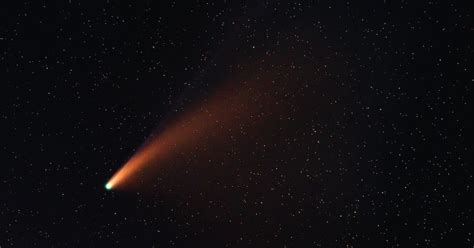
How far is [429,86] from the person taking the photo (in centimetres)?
88

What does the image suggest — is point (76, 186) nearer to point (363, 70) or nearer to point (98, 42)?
point (98, 42)

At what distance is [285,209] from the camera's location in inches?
35.9

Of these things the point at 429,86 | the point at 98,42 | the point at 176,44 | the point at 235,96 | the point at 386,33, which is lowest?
the point at 429,86

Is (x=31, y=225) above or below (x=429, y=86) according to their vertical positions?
above

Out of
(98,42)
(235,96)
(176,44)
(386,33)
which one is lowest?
(386,33)

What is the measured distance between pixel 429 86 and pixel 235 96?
13.6 inches

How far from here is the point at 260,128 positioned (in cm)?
92

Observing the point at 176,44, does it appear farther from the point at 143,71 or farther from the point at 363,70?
the point at 363,70

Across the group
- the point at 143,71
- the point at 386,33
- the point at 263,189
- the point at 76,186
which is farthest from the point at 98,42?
the point at 386,33

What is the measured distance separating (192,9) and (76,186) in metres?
0.40

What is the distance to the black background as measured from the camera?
0.88 m

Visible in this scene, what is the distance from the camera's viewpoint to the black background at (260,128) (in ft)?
2.88

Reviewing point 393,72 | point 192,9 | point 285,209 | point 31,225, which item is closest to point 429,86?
point 393,72

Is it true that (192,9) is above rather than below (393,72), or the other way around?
above
